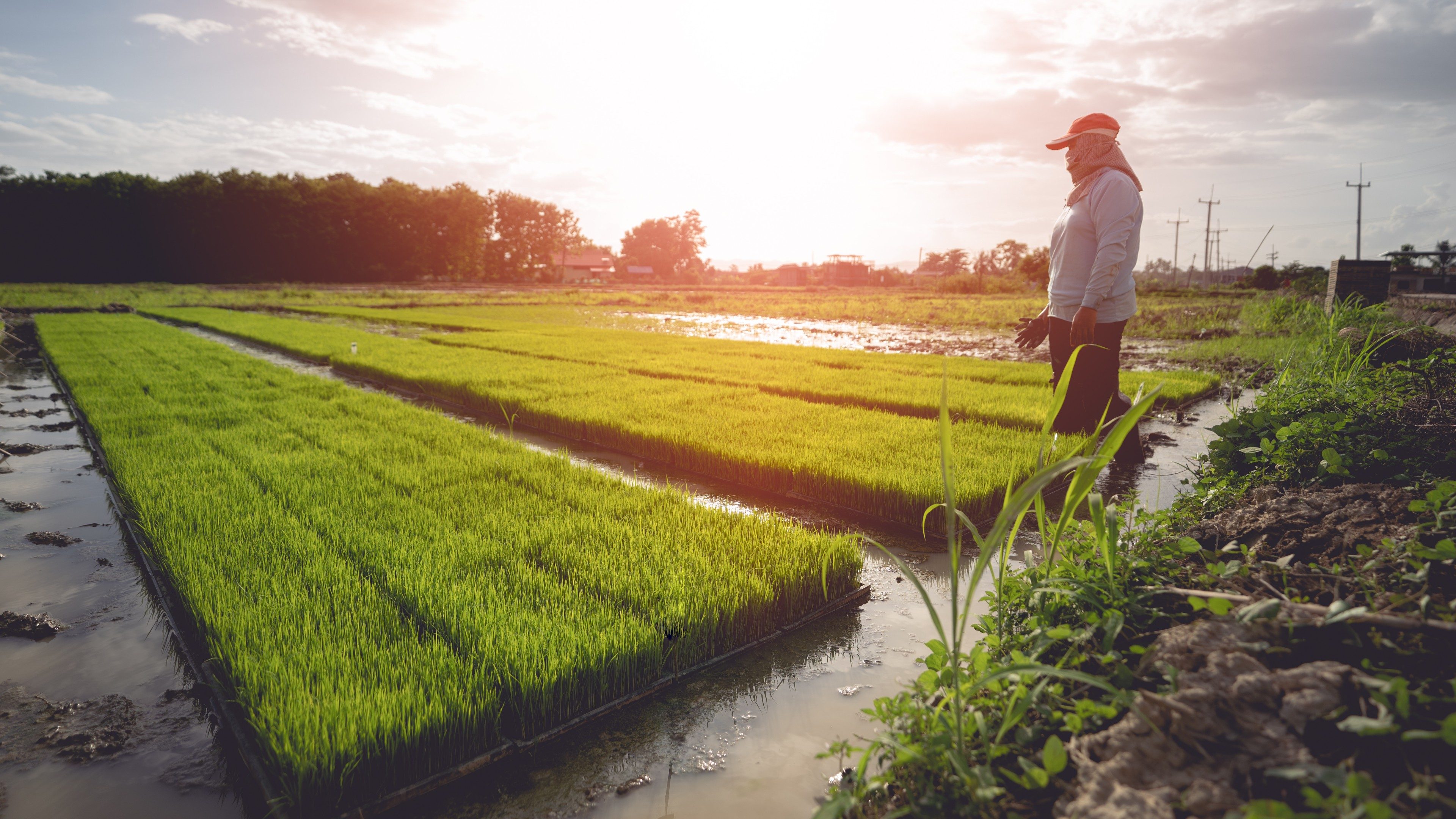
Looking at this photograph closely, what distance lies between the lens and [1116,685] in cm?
138

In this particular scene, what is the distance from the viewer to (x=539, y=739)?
183 centimetres

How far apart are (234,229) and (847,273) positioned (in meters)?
54.2

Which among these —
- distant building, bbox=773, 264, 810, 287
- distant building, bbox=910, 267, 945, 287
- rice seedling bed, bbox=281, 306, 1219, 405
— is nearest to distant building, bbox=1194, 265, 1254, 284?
distant building, bbox=910, 267, 945, 287

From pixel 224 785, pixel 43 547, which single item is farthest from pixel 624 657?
pixel 43 547

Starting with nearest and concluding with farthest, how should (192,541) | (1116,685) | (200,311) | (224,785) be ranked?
(1116,685), (224,785), (192,541), (200,311)

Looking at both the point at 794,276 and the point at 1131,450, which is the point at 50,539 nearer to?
the point at 1131,450

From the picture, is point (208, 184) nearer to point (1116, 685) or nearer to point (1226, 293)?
point (1116, 685)

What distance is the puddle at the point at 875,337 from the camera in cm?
1210

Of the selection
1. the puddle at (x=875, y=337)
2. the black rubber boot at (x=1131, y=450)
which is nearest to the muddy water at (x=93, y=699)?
the black rubber boot at (x=1131, y=450)

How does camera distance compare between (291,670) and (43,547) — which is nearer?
(291,670)

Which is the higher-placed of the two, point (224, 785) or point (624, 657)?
point (624, 657)

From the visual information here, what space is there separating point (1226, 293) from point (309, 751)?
45.4 m

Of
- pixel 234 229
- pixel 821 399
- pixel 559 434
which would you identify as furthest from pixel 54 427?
pixel 234 229

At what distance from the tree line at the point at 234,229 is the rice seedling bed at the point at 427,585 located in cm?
4952
